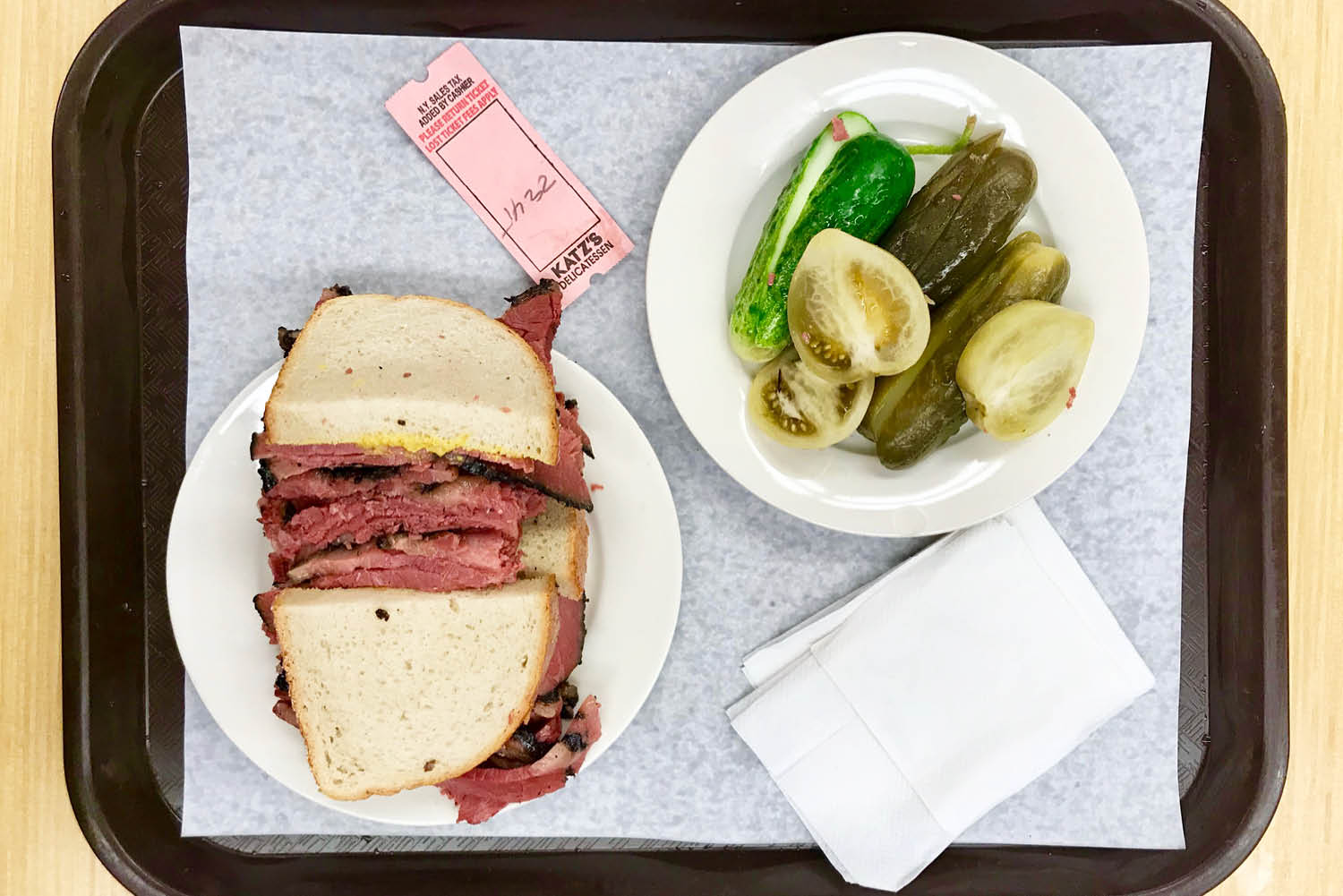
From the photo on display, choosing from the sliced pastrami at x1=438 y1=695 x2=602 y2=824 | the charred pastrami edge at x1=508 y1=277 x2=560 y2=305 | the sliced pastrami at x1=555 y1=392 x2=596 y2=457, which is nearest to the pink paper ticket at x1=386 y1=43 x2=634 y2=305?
the charred pastrami edge at x1=508 y1=277 x2=560 y2=305

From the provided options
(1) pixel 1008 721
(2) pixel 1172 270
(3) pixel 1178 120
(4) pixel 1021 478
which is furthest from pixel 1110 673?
(3) pixel 1178 120

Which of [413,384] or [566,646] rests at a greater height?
[413,384]

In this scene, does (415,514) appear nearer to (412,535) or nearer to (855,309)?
(412,535)

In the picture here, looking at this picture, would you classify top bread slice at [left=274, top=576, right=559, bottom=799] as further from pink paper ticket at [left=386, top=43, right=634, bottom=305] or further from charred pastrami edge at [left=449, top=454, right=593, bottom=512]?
pink paper ticket at [left=386, top=43, right=634, bottom=305]

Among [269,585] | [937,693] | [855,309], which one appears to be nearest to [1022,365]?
[855,309]

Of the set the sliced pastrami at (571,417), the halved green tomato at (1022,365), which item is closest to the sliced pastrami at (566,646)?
the sliced pastrami at (571,417)

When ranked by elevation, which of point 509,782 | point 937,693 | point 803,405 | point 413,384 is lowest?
point 937,693
